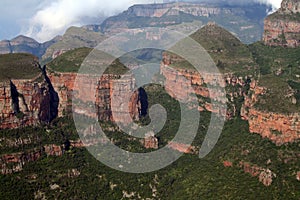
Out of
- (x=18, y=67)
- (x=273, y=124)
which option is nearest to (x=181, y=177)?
(x=273, y=124)

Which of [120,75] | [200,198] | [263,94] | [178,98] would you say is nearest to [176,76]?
[178,98]

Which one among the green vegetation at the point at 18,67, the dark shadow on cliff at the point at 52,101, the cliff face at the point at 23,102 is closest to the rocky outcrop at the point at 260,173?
the cliff face at the point at 23,102

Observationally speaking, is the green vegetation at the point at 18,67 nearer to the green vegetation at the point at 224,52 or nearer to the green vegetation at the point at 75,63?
the green vegetation at the point at 75,63

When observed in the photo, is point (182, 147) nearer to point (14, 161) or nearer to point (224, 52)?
point (224, 52)

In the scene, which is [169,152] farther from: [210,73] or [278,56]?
[278,56]

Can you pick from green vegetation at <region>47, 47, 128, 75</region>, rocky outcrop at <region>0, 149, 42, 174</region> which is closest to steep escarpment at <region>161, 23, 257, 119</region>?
green vegetation at <region>47, 47, 128, 75</region>

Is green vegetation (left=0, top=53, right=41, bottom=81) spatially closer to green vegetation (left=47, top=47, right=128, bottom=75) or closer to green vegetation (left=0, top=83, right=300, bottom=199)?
green vegetation (left=47, top=47, right=128, bottom=75)

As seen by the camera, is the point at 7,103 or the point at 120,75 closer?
the point at 7,103
